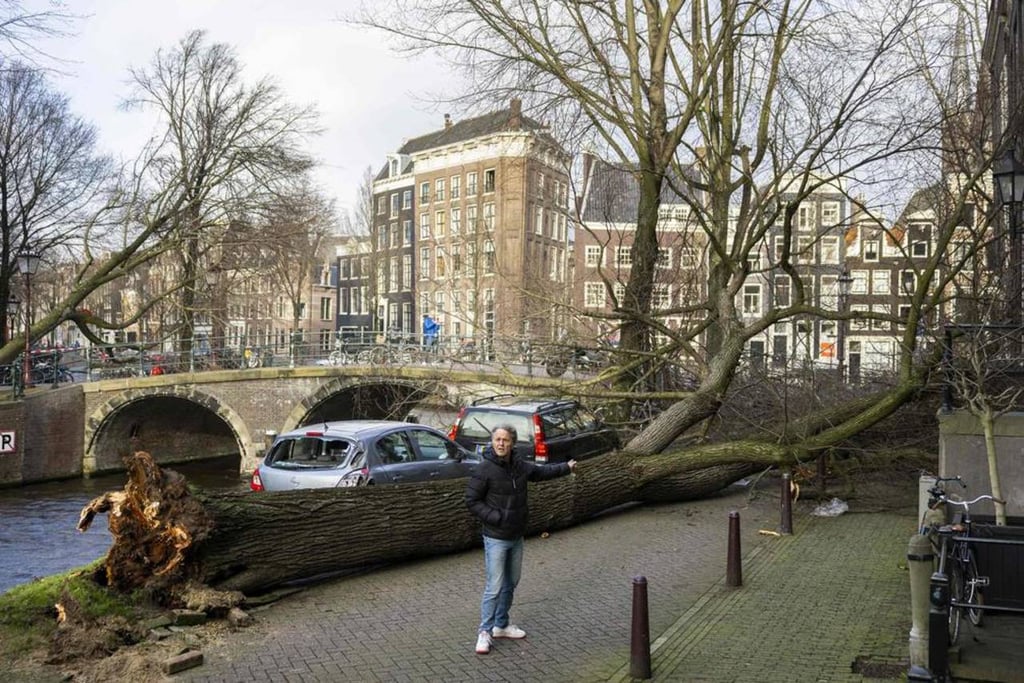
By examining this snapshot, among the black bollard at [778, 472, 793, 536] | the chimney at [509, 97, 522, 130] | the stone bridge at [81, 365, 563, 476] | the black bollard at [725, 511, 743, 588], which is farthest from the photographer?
the stone bridge at [81, 365, 563, 476]

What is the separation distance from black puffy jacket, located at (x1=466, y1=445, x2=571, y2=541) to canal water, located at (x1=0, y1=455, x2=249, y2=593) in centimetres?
Answer: 621

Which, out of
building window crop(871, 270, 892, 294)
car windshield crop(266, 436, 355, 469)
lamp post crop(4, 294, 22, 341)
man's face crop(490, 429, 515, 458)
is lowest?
car windshield crop(266, 436, 355, 469)

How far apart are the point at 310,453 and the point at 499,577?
232 inches

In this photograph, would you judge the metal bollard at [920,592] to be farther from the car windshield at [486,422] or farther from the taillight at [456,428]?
the taillight at [456,428]

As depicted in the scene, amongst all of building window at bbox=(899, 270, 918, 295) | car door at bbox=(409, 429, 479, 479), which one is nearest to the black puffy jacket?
car door at bbox=(409, 429, 479, 479)

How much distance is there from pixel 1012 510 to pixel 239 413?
26659 millimetres

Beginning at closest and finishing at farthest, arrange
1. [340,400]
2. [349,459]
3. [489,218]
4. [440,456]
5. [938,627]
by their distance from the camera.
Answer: [938,627]
[349,459]
[440,456]
[489,218]
[340,400]

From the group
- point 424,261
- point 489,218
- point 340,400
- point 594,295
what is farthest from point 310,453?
point 424,261

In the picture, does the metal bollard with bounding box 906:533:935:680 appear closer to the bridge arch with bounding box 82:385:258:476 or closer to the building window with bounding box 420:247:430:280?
the bridge arch with bounding box 82:385:258:476

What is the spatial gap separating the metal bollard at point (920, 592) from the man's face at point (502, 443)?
8.92 ft

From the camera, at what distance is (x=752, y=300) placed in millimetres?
50688

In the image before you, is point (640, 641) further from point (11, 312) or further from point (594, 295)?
point (11, 312)

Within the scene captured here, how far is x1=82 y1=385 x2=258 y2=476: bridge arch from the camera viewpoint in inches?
1242

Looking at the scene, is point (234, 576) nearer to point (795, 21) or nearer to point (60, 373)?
→ point (795, 21)
